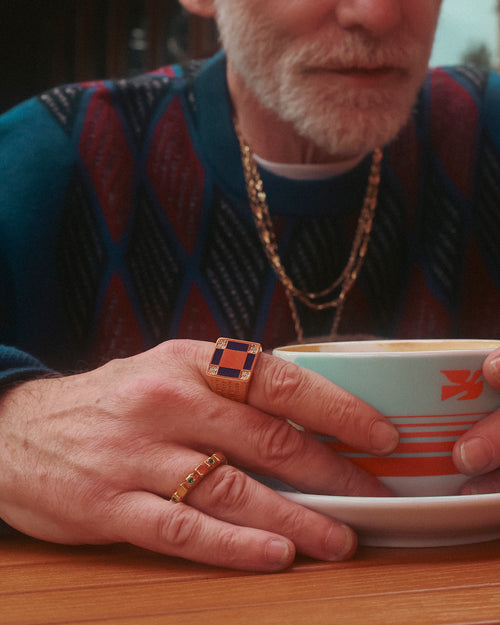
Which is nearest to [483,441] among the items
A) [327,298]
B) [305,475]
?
[305,475]

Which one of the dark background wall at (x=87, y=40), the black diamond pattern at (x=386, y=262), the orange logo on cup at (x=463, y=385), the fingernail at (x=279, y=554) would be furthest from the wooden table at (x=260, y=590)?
the dark background wall at (x=87, y=40)

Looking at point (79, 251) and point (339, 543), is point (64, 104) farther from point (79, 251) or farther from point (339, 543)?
point (339, 543)

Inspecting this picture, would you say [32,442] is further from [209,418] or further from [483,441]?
[483,441]

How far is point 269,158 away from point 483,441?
829mm

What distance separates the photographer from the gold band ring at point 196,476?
48 centimetres

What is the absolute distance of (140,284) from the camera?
46.1 inches

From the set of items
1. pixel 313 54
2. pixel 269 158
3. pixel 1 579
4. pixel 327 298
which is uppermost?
pixel 313 54

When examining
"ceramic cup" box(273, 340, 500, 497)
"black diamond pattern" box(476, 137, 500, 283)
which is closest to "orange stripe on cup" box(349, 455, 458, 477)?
"ceramic cup" box(273, 340, 500, 497)

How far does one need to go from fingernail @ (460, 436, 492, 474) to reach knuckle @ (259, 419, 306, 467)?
12 cm

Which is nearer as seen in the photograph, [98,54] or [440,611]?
[440,611]

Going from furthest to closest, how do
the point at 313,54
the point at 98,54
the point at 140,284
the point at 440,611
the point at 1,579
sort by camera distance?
the point at 98,54 → the point at 140,284 → the point at 313,54 → the point at 1,579 → the point at 440,611

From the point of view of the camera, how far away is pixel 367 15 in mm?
958

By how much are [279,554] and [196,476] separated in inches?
3.3

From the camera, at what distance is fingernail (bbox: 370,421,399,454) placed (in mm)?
463
